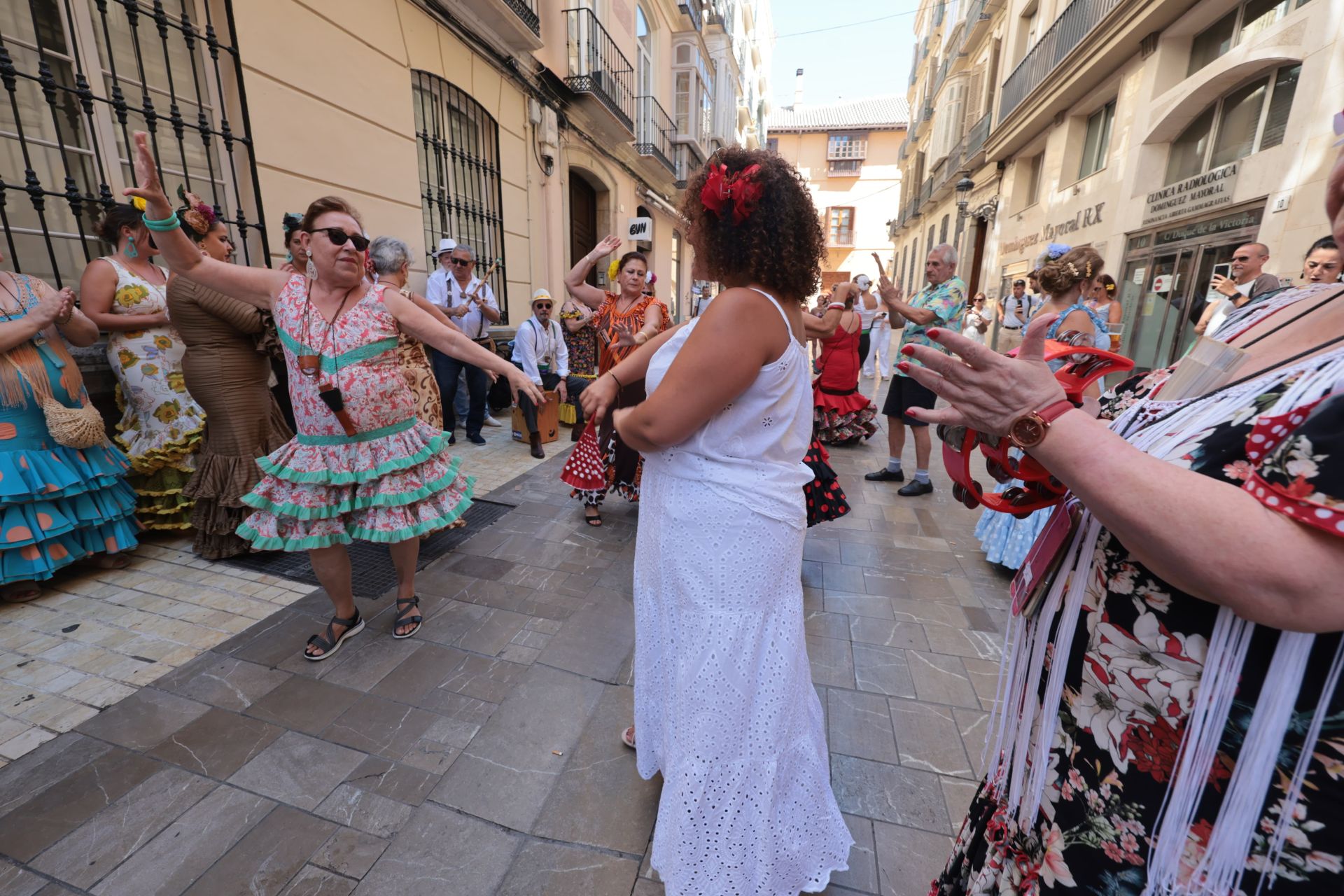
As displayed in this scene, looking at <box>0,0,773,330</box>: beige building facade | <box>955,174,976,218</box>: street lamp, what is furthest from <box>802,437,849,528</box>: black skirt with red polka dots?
<box>955,174,976,218</box>: street lamp

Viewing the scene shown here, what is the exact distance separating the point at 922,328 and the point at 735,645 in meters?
3.78

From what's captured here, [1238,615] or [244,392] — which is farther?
[244,392]

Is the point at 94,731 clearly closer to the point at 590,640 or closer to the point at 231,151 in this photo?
the point at 590,640

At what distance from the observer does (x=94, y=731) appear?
6.77 feet

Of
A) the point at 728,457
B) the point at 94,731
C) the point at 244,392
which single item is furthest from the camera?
the point at 244,392

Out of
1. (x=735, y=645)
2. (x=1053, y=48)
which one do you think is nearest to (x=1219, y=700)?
(x=735, y=645)

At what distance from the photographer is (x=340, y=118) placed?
505 centimetres

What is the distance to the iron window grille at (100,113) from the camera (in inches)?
129

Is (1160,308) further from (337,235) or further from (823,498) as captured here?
(337,235)

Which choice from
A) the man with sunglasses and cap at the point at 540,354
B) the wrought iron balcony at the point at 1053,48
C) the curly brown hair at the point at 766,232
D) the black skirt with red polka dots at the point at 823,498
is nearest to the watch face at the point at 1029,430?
the curly brown hair at the point at 766,232

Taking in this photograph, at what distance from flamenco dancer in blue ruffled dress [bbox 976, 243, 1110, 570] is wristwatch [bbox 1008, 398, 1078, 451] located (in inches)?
109

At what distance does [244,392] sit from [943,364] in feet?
12.9

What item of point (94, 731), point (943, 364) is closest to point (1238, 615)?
point (943, 364)

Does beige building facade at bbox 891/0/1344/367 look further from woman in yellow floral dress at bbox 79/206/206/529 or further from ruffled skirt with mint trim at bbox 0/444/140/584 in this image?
ruffled skirt with mint trim at bbox 0/444/140/584
